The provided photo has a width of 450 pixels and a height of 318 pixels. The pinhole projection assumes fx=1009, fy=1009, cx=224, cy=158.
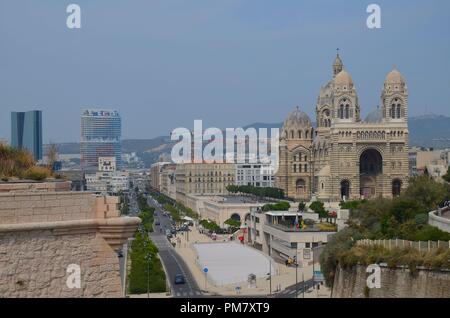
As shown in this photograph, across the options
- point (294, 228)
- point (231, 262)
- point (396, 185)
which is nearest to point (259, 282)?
point (231, 262)

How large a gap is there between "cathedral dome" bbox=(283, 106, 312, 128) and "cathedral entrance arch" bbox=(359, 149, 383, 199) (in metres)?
10.7

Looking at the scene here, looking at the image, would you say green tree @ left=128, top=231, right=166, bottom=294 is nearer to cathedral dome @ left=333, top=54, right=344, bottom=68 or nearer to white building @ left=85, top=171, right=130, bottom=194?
cathedral dome @ left=333, top=54, right=344, bottom=68

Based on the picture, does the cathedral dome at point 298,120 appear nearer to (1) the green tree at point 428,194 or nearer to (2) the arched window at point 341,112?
(2) the arched window at point 341,112

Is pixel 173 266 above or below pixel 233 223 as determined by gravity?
below

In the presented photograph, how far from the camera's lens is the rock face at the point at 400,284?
2291cm

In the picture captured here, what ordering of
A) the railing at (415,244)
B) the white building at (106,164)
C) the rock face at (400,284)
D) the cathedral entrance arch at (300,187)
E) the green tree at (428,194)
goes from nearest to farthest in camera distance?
the rock face at (400,284) → the railing at (415,244) → the green tree at (428,194) → the cathedral entrance arch at (300,187) → the white building at (106,164)

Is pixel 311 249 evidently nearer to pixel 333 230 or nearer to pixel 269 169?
pixel 333 230

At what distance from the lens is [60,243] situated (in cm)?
1093

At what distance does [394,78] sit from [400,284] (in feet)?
184

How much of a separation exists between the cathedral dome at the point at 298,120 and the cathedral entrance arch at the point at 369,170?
1075cm
